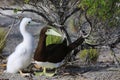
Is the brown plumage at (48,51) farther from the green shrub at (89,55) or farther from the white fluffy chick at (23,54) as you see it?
the green shrub at (89,55)

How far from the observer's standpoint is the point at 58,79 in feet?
26.6

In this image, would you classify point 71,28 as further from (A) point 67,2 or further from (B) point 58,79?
(B) point 58,79

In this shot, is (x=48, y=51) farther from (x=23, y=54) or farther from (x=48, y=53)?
(x=23, y=54)

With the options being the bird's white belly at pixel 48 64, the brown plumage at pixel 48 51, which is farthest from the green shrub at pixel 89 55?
the bird's white belly at pixel 48 64

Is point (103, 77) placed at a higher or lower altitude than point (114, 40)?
lower

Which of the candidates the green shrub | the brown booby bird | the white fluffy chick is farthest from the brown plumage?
the green shrub

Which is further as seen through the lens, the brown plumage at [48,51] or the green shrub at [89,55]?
the green shrub at [89,55]

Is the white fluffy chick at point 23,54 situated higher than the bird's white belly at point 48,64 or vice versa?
the white fluffy chick at point 23,54

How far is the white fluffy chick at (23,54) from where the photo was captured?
26.5 ft

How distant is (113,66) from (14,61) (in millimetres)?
2270

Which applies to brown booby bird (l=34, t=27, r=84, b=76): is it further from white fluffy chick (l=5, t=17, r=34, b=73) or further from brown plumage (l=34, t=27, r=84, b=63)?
white fluffy chick (l=5, t=17, r=34, b=73)

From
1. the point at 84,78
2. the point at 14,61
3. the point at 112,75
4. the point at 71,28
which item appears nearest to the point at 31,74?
the point at 14,61

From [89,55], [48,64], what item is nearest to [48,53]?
[48,64]

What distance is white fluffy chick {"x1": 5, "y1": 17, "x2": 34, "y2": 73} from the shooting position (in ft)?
26.5
